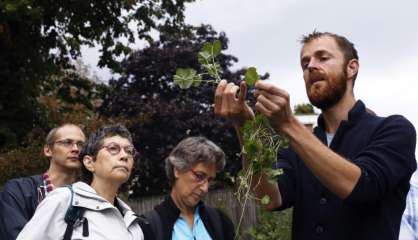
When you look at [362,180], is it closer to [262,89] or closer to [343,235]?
[343,235]

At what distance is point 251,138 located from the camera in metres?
2.29

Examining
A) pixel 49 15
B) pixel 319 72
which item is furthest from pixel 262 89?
pixel 49 15

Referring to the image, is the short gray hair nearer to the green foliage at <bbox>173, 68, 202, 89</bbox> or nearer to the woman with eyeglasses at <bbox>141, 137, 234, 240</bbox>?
the woman with eyeglasses at <bbox>141, 137, 234, 240</bbox>

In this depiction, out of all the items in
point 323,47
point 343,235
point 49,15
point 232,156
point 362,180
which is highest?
point 49,15

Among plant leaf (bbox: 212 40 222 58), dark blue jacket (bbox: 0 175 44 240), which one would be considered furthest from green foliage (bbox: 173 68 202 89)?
dark blue jacket (bbox: 0 175 44 240)

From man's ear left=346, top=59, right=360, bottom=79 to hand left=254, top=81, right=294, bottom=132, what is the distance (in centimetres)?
47

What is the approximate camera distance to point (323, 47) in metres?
2.45

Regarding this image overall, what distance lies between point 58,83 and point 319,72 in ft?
39.7

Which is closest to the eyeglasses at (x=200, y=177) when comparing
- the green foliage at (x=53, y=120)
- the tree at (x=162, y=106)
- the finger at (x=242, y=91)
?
the finger at (x=242, y=91)

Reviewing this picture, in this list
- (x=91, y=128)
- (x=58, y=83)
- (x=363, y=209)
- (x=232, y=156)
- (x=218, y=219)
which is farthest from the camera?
(x=232, y=156)

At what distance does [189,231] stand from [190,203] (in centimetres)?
20

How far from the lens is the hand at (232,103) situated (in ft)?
7.34

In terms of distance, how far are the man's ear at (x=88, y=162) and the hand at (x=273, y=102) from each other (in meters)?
1.77

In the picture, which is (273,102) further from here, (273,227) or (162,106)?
(162,106)
